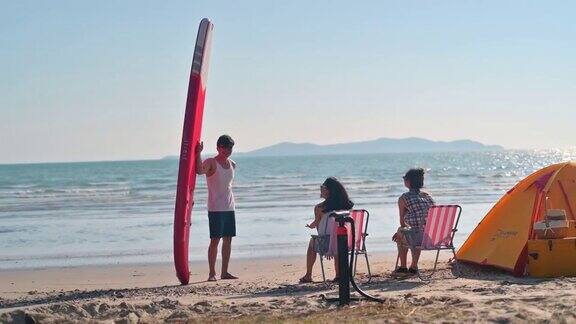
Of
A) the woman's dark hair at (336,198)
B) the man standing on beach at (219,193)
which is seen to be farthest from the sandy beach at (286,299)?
the woman's dark hair at (336,198)

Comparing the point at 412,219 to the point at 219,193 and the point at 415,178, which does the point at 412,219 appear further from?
the point at 219,193

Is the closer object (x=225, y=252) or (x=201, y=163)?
(x=201, y=163)

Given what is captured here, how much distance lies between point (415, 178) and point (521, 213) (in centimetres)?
125

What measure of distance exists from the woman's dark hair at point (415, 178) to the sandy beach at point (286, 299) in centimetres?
97

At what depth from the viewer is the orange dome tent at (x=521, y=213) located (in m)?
8.88

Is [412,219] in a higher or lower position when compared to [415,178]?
lower

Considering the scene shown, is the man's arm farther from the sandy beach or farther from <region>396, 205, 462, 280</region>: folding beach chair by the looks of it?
<region>396, 205, 462, 280</region>: folding beach chair

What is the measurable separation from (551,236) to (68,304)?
4.74 meters

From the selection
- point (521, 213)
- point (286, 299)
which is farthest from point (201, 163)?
point (521, 213)

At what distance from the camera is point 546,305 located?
21.3 ft

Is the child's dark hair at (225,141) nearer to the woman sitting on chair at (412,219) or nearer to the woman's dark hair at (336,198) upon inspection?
the woman's dark hair at (336,198)

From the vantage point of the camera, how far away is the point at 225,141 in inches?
357

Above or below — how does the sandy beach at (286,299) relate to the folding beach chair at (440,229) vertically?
below

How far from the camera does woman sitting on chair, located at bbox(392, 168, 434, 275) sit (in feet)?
28.7
